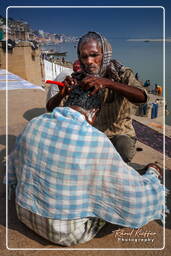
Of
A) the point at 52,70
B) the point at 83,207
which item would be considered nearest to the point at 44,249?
the point at 83,207

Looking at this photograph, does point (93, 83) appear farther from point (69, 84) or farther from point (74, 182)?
point (74, 182)

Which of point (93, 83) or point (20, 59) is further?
point (20, 59)

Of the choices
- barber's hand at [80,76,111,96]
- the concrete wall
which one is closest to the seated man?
barber's hand at [80,76,111,96]

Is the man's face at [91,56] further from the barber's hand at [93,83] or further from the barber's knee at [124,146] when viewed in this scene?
the barber's knee at [124,146]

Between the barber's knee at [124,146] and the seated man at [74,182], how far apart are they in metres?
0.69

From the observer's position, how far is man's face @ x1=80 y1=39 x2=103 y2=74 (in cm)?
197

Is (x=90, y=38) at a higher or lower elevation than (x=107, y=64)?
higher

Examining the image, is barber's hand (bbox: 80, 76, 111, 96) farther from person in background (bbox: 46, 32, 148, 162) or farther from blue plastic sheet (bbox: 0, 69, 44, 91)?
blue plastic sheet (bbox: 0, 69, 44, 91)

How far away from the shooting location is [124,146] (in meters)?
2.44

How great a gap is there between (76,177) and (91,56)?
1044 millimetres

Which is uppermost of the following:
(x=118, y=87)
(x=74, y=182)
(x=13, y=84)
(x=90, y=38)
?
(x=13, y=84)

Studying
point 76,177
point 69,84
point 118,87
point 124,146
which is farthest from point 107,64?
point 76,177

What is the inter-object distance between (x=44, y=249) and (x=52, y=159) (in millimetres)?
808

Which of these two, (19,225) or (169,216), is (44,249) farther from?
(169,216)
